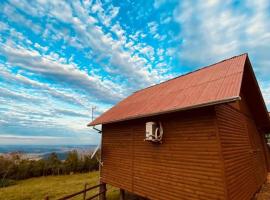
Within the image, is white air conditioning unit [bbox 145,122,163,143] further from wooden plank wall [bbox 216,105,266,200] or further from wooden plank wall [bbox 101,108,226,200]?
wooden plank wall [bbox 216,105,266,200]

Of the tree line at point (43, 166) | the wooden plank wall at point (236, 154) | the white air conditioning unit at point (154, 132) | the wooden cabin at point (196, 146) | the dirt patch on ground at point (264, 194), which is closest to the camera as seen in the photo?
the wooden cabin at point (196, 146)

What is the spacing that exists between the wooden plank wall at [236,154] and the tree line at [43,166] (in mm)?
26967

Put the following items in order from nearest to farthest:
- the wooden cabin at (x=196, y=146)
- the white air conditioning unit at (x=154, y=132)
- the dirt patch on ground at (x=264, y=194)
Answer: the wooden cabin at (x=196, y=146)
the white air conditioning unit at (x=154, y=132)
the dirt patch on ground at (x=264, y=194)

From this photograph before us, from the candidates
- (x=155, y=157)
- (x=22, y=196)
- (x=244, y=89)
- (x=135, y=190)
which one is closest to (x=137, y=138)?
(x=155, y=157)

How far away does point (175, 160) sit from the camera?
6.76 metres

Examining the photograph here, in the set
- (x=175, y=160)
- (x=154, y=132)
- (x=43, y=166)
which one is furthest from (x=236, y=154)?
(x=43, y=166)

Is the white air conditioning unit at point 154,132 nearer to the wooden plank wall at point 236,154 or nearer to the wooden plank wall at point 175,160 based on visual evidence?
the wooden plank wall at point 175,160

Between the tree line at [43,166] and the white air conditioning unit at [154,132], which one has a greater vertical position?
the white air conditioning unit at [154,132]

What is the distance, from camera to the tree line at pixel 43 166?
2753 centimetres

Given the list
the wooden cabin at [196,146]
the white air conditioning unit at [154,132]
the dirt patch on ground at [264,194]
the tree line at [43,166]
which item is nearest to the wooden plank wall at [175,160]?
the wooden cabin at [196,146]

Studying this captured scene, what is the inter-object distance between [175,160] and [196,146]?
0.99m

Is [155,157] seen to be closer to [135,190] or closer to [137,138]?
[137,138]

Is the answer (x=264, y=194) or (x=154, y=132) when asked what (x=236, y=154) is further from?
(x=264, y=194)

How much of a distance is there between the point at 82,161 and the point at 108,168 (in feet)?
75.0
